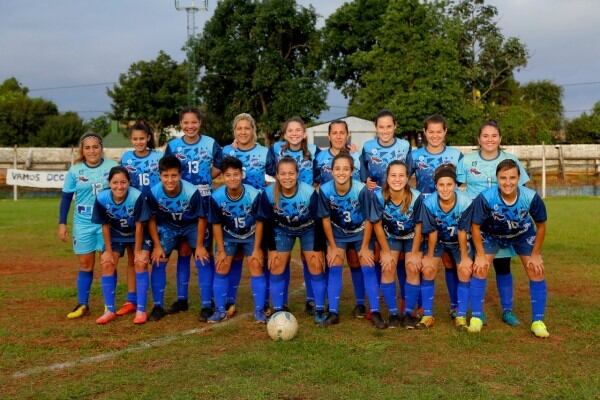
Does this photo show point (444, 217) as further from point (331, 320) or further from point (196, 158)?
point (196, 158)

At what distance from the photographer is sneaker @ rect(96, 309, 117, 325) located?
5.55 metres

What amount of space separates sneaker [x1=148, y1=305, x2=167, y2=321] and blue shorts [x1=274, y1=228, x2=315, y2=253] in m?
1.20

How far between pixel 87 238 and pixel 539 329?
13.2 feet

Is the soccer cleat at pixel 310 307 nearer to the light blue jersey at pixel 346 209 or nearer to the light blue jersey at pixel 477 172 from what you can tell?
the light blue jersey at pixel 346 209

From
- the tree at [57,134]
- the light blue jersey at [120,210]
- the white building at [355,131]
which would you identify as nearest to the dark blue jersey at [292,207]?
the light blue jersey at [120,210]

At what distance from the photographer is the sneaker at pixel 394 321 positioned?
5.37m

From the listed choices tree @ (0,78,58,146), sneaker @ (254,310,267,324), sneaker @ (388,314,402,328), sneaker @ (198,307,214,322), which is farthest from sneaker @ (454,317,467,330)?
tree @ (0,78,58,146)

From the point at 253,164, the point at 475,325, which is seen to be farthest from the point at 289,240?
the point at 475,325

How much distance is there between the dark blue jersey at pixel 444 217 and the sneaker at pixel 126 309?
279cm

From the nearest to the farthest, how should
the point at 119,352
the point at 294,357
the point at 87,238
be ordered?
the point at 294,357, the point at 119,352, the point at 87,238

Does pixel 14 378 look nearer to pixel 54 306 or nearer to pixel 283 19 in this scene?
pixel 54 306

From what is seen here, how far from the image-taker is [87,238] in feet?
19.6

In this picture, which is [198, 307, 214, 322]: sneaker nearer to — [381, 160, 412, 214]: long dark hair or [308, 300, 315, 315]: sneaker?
[308, 300, 315, 315]: sneaker

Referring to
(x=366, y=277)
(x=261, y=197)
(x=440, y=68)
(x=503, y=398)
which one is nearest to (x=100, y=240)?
(x=261, y=197)
